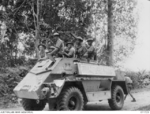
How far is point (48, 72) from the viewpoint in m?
8.76

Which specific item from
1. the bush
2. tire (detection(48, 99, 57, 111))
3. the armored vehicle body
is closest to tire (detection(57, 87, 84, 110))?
the armored vehicle body

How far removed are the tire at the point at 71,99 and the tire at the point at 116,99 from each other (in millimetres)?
2192

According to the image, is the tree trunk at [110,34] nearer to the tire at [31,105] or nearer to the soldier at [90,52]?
the soldier at [90,52]

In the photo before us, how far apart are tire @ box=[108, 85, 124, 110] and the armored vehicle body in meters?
0.30

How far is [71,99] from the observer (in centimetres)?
870

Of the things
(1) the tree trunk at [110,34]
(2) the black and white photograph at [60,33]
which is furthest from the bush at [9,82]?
(1) the tree trunk at [110,34]

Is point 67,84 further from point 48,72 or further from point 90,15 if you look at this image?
point 90,15

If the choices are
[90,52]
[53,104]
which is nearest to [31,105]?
[53,104]

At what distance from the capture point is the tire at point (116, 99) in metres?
10.6

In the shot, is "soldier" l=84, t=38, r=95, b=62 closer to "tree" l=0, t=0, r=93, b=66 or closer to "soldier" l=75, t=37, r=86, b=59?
"soldier" l=75, t=37, r=86, b=59

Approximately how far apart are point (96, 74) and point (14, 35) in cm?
894

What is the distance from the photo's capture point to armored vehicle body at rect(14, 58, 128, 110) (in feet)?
27.0

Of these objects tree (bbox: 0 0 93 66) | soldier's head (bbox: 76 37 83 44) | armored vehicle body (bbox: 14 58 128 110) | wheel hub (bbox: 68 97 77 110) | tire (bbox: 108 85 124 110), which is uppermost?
tree (bbox: 0 0 93 66)

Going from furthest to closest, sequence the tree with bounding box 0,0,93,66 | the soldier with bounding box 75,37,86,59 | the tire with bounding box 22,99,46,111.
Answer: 1. the tree with bounding box 0,0,93,66
2. the soldier with bounding box 75,37,86,59
3. the tire with bounding box 22,99,46,111
